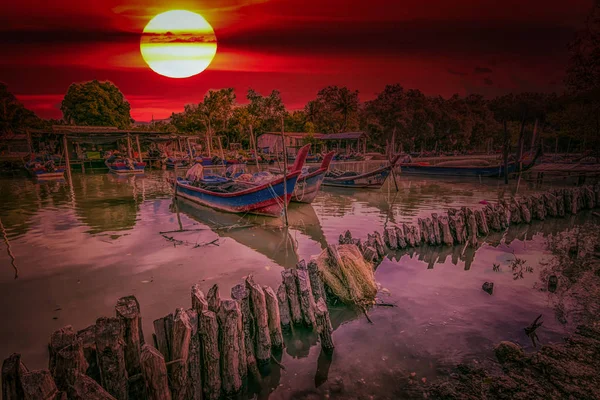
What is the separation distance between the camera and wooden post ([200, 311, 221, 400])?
12.9 feet

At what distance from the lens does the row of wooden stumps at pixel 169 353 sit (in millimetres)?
2865

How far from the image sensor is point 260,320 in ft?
14.9

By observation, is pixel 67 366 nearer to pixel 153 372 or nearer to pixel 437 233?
pixel 153 372

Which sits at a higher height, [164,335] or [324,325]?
[164,335]

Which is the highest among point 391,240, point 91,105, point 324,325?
point 91,105

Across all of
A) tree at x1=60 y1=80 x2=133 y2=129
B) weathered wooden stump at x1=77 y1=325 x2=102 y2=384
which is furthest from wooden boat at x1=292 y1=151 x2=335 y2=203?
tree at x1=60 y1=80 x2=133 y2=129

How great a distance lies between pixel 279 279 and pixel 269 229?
200 inches

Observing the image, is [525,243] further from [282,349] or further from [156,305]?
[156,305]

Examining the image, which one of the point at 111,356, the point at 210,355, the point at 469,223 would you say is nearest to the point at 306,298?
the point at 210,355

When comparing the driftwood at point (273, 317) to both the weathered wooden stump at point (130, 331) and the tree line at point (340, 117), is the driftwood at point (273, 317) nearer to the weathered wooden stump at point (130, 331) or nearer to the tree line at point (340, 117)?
the weathered wooden stump at point (130, 331)

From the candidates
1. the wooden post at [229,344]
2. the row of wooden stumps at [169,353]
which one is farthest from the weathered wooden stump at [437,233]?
the wooden post at [229,344]

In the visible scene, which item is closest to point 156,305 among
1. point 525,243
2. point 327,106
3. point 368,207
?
point 525,243

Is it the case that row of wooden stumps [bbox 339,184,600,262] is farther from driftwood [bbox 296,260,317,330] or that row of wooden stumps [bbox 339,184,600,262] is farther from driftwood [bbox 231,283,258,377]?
driftwood [bbox 231,283,258,377]

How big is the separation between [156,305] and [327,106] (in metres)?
70.3
